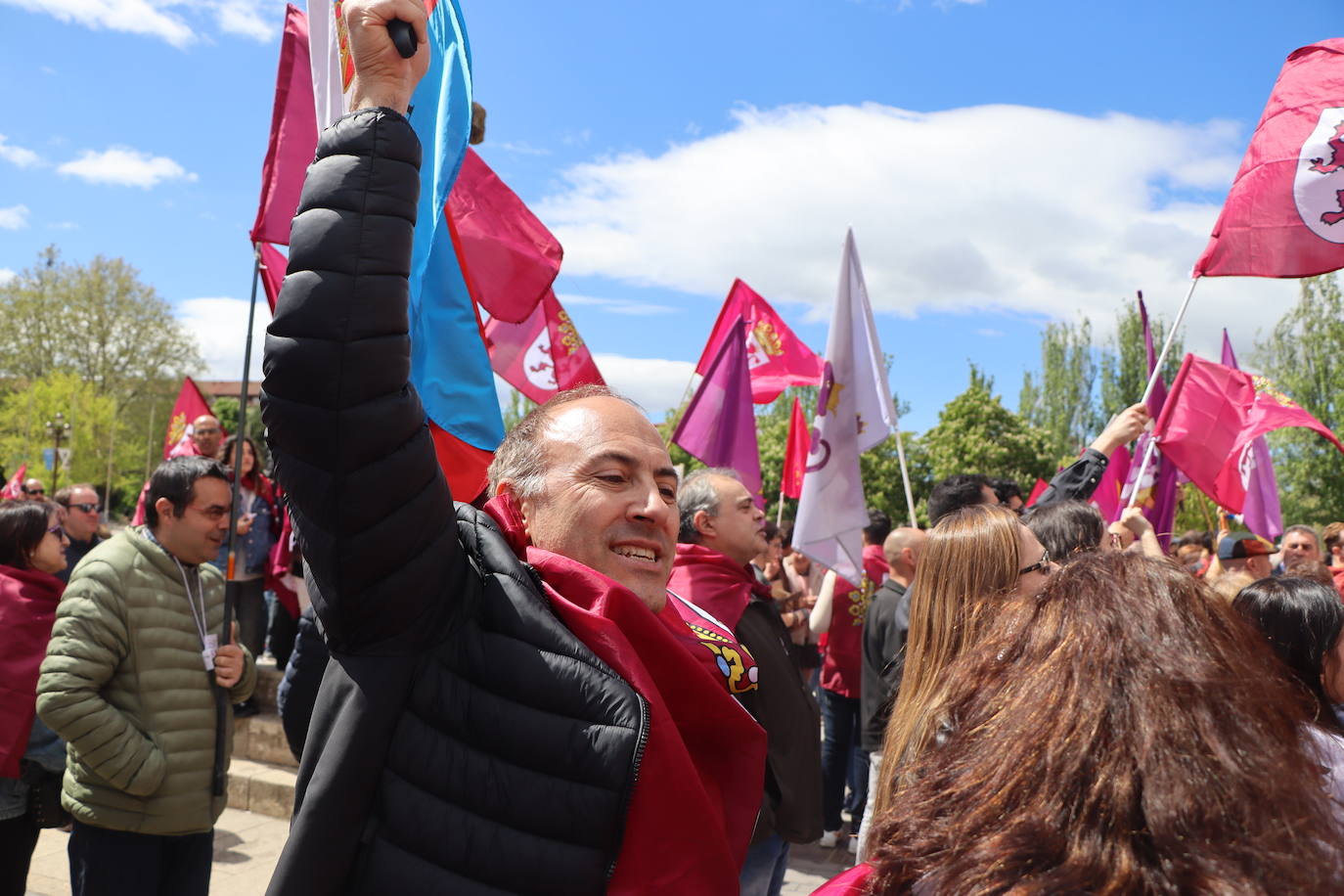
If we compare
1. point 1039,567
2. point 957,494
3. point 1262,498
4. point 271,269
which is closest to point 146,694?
point 271,269

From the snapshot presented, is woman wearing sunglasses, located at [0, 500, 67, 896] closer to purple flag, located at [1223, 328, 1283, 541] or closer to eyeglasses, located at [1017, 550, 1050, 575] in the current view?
eyeglasses, located at [1017, 550, 1050, 575]

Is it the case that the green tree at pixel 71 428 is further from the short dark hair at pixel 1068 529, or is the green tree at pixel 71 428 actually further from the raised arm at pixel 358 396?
the raised arm at pixel 358 396

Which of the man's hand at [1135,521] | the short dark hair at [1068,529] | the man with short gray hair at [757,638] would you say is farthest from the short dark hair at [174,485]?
the man's hand at [1135,521]

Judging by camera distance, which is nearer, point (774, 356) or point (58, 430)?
point (774, 356)

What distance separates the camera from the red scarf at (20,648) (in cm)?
345

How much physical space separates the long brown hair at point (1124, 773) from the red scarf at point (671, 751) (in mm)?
330

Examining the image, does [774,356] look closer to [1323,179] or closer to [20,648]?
[1323,179]

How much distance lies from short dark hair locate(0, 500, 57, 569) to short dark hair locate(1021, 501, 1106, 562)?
3611 millimetres

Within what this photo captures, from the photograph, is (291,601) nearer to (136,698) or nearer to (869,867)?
(136,698)

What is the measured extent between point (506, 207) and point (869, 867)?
11.4ft

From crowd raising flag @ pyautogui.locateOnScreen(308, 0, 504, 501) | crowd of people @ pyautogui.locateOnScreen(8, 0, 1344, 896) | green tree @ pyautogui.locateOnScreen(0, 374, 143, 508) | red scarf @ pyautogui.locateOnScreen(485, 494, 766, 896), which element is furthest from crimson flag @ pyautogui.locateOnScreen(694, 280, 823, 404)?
green tree @ pyautogui.locateOnScreen(0, 374, 143, 508)

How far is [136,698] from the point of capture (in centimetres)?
316

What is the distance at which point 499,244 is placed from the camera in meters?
4.11

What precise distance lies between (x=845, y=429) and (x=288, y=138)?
3.56m
